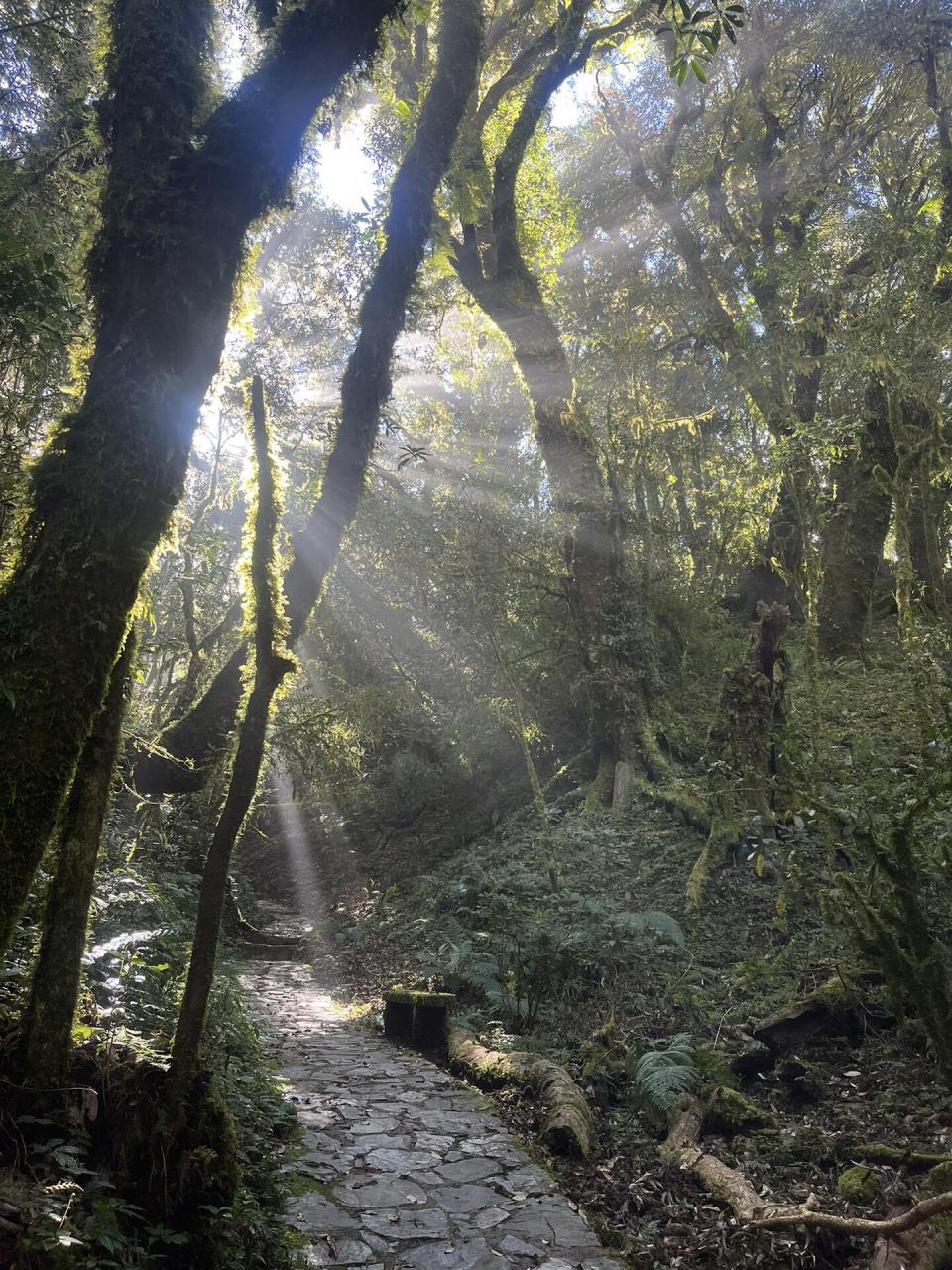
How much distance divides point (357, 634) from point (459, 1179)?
12026 millimetres

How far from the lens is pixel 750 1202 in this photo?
3914 millimetres

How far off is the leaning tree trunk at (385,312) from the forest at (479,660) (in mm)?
52

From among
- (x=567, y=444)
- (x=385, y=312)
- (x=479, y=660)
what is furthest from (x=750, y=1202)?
(x=567, y=444)

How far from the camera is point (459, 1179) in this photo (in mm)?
4535

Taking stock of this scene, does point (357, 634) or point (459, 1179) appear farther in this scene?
point (357, 634)

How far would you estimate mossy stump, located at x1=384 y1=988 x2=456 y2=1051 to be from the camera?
735cm

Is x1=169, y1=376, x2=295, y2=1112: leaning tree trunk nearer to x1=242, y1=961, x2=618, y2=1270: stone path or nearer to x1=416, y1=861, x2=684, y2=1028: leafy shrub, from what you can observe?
x1=242, y1=961, x2=618, y2=1270: stone path

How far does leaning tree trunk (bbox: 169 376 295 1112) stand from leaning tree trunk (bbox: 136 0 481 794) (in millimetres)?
2515

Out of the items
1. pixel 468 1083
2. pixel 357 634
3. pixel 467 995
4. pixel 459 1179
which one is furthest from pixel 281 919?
pixel 459 1179

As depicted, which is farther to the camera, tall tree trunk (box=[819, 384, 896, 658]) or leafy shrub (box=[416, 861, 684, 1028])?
tall tree trunk (box=[819, 384, 896, 658])

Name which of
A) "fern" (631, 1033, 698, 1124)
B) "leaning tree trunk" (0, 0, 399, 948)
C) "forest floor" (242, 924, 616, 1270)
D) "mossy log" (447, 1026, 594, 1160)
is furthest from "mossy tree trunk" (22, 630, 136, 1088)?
"fern" (631, 1033, 698, 1124)

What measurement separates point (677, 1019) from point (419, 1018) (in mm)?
2397

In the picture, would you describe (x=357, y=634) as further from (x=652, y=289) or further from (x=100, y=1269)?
(x=100, y=1269)

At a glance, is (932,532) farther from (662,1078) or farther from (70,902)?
(70,902)
